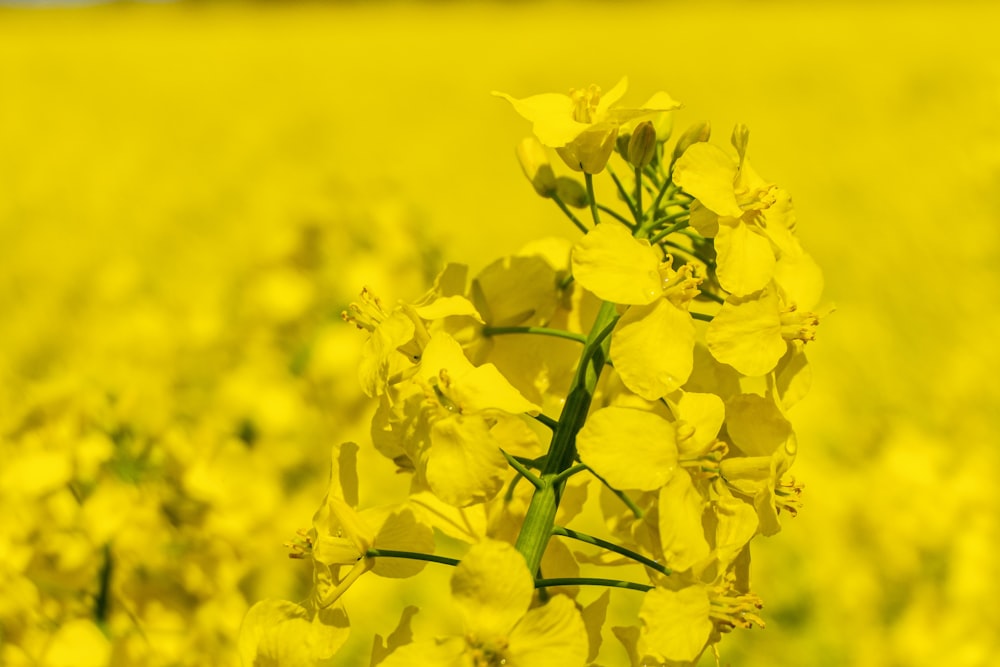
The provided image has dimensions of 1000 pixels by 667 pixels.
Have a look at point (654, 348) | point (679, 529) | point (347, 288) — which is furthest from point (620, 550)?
point (347, 288)

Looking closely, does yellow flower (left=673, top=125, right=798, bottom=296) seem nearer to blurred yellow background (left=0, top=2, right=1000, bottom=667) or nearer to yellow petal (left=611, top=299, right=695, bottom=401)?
yellow petal (left=611, top=299, right=695, bottom=401)

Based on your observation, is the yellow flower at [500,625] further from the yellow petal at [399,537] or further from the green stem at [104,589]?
the green stem at [104,589]

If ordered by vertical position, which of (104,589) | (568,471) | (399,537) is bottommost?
(104,589)

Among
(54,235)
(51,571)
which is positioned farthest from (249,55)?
(51,571)

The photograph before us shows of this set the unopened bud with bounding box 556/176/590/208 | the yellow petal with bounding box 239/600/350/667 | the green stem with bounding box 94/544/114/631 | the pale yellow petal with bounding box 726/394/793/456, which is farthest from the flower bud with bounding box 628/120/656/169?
the green stem with bounding box 94/544/114/631

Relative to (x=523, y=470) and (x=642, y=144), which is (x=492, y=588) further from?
(x=642, y=144)
